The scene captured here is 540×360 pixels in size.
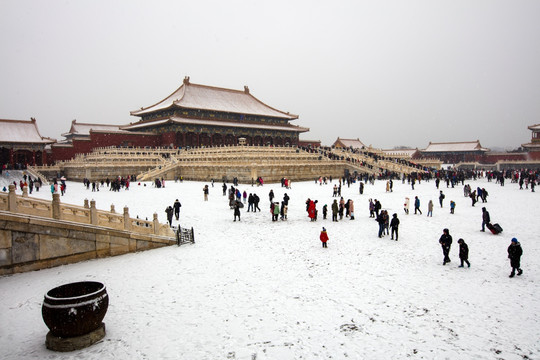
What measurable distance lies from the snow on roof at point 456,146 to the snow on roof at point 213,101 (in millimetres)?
33199

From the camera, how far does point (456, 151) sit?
72438 mm

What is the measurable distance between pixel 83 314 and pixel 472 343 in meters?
7.45

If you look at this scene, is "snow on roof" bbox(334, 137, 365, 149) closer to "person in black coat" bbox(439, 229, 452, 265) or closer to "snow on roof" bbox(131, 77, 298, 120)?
"snow on roof" bbox(131, 77, 298, 120)

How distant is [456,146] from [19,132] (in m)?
77.6

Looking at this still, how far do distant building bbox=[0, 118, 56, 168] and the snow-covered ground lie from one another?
126ft

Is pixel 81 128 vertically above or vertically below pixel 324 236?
above

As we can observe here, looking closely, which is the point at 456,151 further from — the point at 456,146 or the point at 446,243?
the point at 446,243

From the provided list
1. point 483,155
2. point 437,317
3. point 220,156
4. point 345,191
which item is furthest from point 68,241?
point 483,155

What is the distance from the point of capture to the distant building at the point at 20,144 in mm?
41625

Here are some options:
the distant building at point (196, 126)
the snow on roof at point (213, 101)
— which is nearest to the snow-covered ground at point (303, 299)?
the distant building at point (196, 126)

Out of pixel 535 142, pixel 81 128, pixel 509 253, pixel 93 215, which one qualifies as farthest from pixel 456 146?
pixel 93 215

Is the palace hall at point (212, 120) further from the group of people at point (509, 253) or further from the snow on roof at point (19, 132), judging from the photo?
the group of people at point (509, 253)

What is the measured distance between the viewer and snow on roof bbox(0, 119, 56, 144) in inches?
1650

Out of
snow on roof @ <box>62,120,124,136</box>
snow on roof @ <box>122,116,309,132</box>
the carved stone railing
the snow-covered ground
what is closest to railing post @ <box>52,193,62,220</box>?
the carved stone railing
